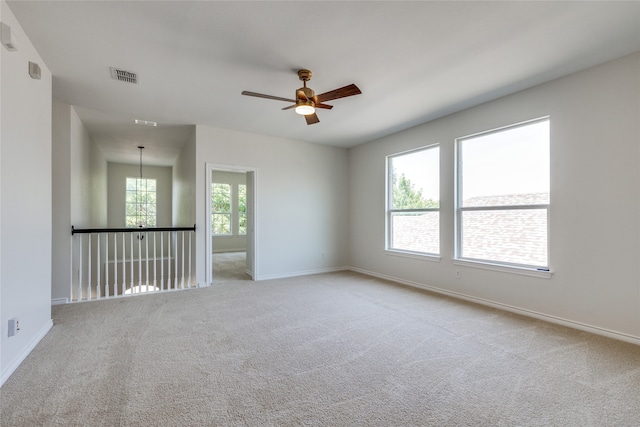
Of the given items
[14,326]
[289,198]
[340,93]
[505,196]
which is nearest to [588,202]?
[505,196]

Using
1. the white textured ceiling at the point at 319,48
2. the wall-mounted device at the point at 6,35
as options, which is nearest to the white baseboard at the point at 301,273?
the white textured ceiling at the point at 319,48

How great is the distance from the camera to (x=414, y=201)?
505 centimetres

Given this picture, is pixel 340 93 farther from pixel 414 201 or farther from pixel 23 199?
pixel 23 199

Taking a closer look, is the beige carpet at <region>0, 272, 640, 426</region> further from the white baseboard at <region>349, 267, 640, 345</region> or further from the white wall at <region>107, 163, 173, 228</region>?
the white wall at <region>107, 163, 173, 228</region>

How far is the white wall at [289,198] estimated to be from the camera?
5.09 m

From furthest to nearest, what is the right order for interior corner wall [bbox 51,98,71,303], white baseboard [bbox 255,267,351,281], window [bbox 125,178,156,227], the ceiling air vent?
window [bbox 125,178,156,227], white baseboard [bbox 255,267,351,281], interior corner wall [bbox 51,98,71,303], the ceiling air vent

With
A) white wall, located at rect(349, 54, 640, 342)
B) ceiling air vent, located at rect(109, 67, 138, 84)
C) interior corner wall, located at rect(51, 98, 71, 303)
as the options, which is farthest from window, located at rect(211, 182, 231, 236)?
white wall, located at rect(349, 54, 640, 342)

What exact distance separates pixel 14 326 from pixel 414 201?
4980 mm

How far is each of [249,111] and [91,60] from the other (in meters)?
1.83

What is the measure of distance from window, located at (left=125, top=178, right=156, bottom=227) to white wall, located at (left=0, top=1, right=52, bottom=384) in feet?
22.1

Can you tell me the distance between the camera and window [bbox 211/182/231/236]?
9.63 meters

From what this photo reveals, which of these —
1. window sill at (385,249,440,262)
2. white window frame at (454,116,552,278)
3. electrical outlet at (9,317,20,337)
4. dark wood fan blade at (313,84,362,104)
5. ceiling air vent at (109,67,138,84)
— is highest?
ceiling air vent at (109,67,138,84)

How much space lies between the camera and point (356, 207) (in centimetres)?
631

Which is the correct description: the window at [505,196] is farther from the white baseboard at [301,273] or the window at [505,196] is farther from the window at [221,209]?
the window at [221,209]
